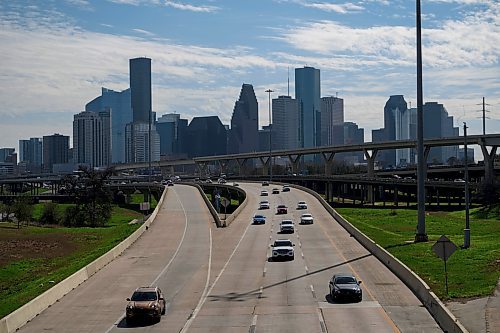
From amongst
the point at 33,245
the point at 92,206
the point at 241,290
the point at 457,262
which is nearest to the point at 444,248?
the point at 241,290

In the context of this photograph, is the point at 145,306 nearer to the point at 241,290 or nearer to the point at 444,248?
the point at 241,290

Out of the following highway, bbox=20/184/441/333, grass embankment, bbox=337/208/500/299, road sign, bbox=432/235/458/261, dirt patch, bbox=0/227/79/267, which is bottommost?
dirt patch, bbox=0/227/79/267

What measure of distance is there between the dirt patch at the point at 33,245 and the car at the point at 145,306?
32.1 m

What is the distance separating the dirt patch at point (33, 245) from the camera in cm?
6253

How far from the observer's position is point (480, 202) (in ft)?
392

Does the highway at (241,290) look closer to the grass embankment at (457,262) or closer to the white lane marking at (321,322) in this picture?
the white lane marking at (321,322)

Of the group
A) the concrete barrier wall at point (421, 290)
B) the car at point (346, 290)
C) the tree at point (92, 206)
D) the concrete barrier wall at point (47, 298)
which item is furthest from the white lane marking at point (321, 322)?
the tree at point (92, 206)

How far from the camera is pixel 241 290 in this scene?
34812 millimetres

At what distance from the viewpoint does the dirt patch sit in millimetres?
62531

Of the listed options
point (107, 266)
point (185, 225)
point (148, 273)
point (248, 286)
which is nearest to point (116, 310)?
point (248, 286)

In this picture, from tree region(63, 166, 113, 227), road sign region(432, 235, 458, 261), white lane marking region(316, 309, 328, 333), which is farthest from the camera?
tree region(63, 166, 113, 227)

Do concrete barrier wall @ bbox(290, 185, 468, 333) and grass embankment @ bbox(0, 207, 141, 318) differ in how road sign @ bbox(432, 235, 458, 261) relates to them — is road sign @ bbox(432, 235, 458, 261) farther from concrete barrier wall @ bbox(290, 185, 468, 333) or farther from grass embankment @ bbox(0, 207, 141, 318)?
grass embankment @ bbox(0, 207, 141, 318)

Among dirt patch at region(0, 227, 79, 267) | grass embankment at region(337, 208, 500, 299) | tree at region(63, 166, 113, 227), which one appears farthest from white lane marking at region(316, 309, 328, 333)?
tree at region(63, 166, 113, 227)

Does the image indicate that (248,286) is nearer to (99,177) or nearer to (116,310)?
(116,310)
